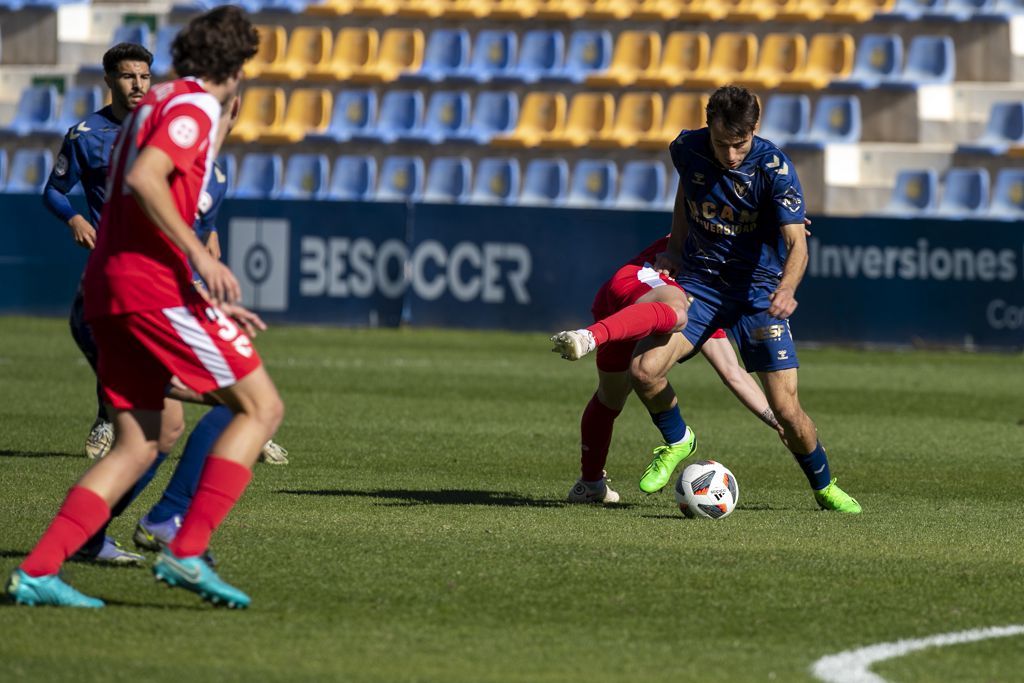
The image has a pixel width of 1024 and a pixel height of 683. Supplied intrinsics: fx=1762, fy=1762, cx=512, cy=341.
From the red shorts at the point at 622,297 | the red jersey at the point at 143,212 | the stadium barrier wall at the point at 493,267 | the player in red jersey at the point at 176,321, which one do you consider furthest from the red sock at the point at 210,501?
the stadium barrier wall at the point at 493,267

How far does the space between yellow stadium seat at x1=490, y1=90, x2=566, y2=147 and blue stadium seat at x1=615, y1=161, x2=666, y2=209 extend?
146 cm

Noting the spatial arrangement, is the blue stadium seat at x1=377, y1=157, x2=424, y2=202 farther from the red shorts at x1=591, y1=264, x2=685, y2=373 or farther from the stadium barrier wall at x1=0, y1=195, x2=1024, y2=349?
the red shorts at x1=591, y1=264, x2=685, y2=373

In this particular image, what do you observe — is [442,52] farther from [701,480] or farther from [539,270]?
[701,480]

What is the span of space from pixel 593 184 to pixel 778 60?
311 cm

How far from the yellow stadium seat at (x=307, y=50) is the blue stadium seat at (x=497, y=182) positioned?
11.6ft

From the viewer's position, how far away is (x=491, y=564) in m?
6.49

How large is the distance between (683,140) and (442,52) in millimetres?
17647

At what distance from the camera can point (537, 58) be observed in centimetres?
2528

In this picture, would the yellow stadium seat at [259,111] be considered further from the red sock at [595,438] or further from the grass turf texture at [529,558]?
the red sock at [595,438]

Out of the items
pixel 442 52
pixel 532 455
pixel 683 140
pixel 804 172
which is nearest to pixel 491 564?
pixel 683 140

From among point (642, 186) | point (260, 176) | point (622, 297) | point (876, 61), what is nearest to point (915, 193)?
point (876, 61)

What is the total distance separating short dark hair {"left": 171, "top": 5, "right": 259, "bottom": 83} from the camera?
540 cm

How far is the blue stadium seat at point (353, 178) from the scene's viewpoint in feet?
79.9

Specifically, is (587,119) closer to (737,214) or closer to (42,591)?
(737,214)
